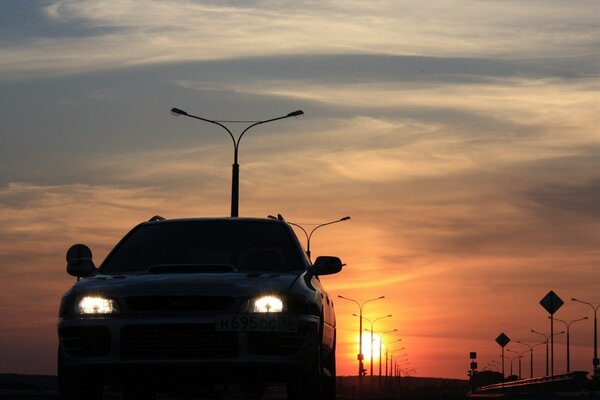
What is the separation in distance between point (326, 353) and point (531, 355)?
145459 millimetres

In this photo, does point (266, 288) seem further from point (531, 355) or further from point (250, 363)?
point (531, 355)

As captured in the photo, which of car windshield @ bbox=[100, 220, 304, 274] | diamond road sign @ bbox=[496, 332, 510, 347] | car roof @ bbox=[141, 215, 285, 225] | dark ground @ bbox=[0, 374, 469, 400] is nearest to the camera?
car windshield @ bbox=[100, 220, 304, 274]

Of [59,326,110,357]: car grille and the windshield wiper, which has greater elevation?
the windshield wiper

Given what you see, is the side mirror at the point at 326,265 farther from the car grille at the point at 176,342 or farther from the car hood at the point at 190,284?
the car grille at the point at 176,342

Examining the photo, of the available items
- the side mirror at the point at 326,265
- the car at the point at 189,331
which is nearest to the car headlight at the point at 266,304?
the car at the point at 189,331

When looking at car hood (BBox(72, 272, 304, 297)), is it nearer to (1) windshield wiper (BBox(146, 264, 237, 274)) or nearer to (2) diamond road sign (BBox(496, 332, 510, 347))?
(1) windshield wiper (BBox(146, 264, 237, 274))

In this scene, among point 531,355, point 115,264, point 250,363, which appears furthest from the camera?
point 531,355

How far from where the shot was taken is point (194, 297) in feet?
34.1

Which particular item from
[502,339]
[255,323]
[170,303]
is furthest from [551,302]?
[170,303]

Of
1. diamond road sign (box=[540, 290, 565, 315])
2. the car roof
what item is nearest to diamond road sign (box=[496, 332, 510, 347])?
diamond road sign (box=[540, 290, 565, 315])

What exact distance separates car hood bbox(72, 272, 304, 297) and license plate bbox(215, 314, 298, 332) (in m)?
0.21

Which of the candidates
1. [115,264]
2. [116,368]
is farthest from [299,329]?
[115,264]

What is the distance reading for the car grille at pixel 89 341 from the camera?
10.3 metres

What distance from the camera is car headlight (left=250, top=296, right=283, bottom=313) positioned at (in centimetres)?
1043
